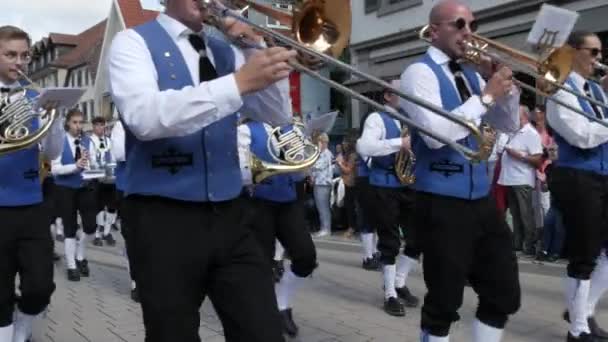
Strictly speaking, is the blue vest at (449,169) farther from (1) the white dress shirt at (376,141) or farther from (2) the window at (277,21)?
(1) the white dress shirt at (376,141)

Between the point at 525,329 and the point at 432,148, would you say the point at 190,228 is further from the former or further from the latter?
the point at 525,329

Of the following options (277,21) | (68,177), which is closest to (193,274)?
(277,21)

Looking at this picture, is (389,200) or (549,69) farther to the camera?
(389,200)

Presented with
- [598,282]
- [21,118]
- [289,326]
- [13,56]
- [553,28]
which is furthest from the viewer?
[289,326]

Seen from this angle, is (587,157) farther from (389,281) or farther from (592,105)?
(389,281)

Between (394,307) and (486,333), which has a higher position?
(486,333)

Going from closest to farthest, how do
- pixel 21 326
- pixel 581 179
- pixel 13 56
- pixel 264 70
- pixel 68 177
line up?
pixel 264 70 < pixel 13 56 < pixel 21 326 < pixel 581 179 < pixel 68 177

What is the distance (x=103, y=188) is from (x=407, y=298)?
6.75 metres

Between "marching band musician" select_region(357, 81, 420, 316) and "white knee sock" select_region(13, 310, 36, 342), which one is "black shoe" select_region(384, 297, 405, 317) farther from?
"white knee sock" select_region(13, 310, 36, 342)

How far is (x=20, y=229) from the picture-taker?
4.14m

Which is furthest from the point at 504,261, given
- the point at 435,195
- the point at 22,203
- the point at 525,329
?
the point at 22,203

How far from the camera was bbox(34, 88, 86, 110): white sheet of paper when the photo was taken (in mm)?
4387

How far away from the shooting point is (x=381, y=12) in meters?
16.8

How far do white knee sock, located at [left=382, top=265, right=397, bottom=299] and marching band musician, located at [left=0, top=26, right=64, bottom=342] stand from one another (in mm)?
2940
